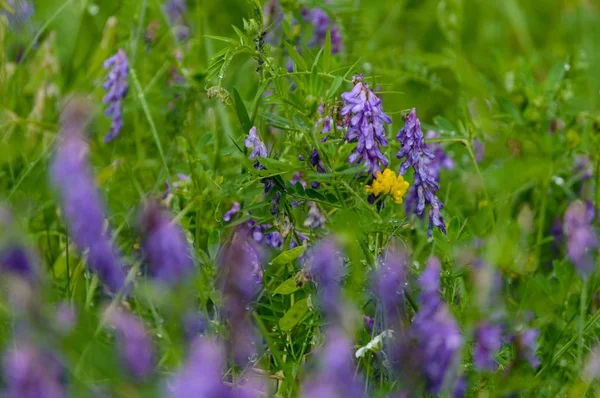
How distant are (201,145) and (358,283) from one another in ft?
2.10

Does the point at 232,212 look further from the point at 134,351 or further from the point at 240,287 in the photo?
the point at 134,351

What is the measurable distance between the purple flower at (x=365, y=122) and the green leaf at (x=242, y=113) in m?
0.18

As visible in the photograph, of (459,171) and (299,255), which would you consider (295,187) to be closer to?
(299,255)

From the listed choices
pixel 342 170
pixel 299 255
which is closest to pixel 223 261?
pixel 299 255

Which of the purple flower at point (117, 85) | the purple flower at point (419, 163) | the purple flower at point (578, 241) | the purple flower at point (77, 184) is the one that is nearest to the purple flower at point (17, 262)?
the purple flower at point (77, 184)

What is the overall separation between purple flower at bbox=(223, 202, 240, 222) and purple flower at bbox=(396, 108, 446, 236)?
344 mm

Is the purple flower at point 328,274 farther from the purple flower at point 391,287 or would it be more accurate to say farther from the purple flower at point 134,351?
the purple flower at point 134,351

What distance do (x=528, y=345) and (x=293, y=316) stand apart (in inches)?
15.9

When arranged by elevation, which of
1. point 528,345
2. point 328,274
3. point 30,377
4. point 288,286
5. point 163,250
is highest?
point 30,377

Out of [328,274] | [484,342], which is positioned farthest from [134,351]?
[484,342]

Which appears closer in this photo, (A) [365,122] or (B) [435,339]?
(B) [435,339]

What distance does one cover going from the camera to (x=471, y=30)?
4188 mm

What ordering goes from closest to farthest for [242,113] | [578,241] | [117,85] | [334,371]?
[334,371]
[578,241]
[242,113]
[117,85]

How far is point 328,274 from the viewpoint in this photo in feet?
4.65
